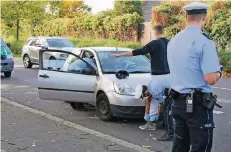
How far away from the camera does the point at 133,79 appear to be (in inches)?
295

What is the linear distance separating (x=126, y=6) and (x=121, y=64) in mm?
30430

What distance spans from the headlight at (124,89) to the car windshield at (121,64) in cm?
62

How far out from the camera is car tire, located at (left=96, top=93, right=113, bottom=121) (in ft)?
24.9

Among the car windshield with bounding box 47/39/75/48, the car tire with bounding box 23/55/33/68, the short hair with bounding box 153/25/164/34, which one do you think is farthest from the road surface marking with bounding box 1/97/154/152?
the car tire with bounding box 23/55/33/68

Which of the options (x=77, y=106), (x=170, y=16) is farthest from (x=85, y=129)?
(x=170, y=16)

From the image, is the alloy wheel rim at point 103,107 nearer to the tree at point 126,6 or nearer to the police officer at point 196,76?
the police officer at point 196,76

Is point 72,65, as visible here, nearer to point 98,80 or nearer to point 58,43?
point 98,80

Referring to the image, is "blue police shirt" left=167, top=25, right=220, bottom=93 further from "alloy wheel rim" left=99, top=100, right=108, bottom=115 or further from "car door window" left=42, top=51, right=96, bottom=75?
"car door window" left=42, top=51, right=96, bottom=75

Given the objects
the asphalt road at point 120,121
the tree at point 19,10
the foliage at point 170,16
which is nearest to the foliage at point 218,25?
the foliage at point 170,16

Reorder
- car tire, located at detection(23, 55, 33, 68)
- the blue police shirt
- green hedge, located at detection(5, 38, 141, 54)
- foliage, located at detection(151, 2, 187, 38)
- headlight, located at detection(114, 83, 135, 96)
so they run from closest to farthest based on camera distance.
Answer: the blue police shirt, headlight, located at detection(114, 83, 135, 96), car tire, located at detection(23, 55, 33, 68), foliage, located at detection(151, 2, 187, 38), green hedge, located at detection(5, 38, 141, 54)

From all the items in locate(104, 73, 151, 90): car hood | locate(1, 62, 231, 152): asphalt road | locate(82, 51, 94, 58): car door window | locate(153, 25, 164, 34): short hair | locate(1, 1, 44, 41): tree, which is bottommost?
locate(1, 62, 231, 152): asphalt road

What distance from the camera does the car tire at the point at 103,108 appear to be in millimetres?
7577

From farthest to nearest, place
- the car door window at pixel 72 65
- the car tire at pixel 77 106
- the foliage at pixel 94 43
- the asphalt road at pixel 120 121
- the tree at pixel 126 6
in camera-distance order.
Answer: the tree at pixel 126 6 → the foliage at pixel 94 43 → the car tire at pixel 77 106 → the car door window at pixel 72 65 → the asphalt road at pixel 120 121

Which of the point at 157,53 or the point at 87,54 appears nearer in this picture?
the point at 157,53
